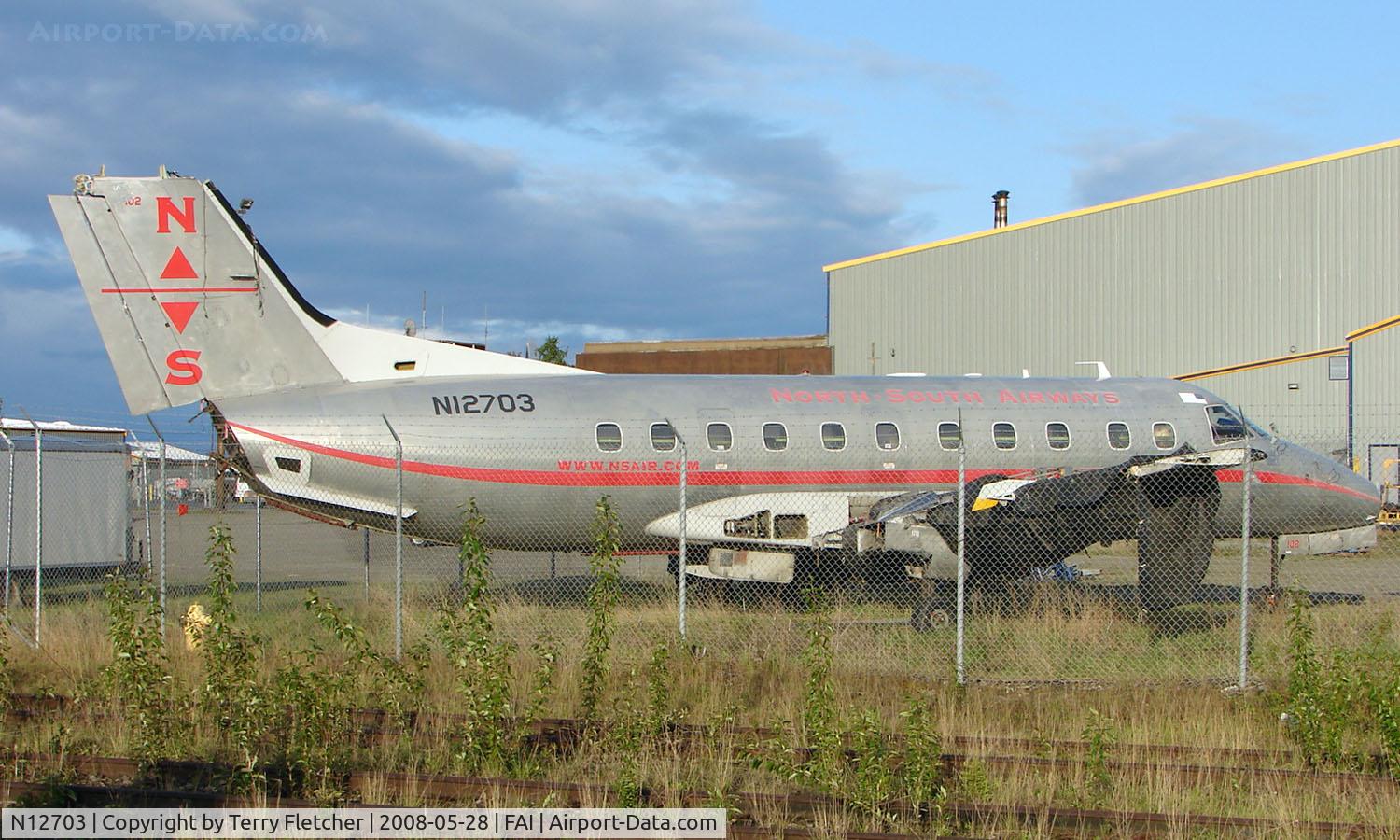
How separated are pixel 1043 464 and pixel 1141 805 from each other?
1117 cm

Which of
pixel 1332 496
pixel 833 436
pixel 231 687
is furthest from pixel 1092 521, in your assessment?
pixel 231 687

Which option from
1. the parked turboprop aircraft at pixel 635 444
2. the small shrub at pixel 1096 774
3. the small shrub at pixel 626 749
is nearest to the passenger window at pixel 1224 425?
the parked turboprop aircraft at pixel 635 444

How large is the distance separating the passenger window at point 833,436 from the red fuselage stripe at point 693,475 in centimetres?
41

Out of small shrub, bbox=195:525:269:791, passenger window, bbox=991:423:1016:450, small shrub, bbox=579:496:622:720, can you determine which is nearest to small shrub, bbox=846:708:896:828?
small shrub, bbox=579:496:622:720

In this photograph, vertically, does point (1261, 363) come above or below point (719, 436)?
above

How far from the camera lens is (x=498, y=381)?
17.2 meters

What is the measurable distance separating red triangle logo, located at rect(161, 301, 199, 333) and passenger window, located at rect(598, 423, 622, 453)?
595 centimetres

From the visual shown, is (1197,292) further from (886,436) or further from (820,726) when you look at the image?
(820,726)

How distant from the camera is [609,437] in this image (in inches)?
666

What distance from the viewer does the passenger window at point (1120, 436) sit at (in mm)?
18891

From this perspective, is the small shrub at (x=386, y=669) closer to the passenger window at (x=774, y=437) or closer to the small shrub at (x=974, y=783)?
the small shrub at (x=974, y=783)

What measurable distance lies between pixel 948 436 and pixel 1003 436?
91 cm

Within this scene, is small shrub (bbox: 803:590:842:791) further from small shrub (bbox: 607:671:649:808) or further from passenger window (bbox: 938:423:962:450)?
passenger window (bbox: 938:423:962:450)

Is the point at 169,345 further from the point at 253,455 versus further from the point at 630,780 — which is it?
the point at 630,780
